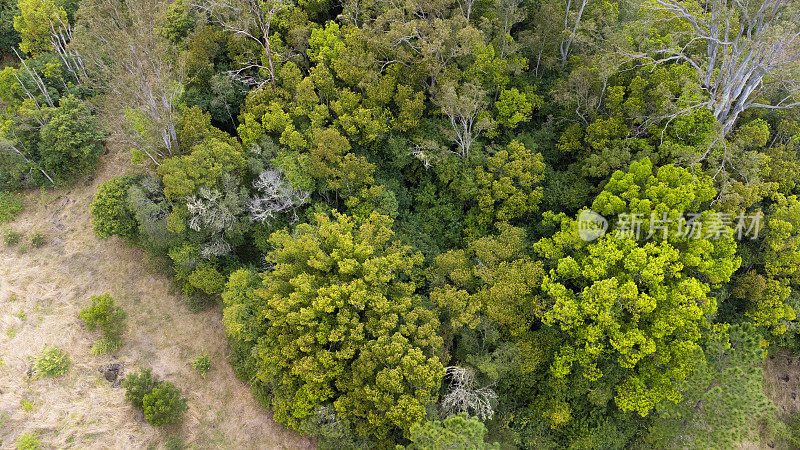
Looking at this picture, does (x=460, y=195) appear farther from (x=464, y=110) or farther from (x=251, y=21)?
(x=251, y=21)

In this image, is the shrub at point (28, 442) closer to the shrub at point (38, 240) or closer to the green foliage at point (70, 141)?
the shrub at point (38, 240)

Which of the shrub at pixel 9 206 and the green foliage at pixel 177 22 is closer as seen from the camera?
the green foliage at pixel 177 22

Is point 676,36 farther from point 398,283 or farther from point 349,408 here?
point 349,408

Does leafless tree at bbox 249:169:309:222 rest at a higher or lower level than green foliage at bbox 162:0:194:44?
lower

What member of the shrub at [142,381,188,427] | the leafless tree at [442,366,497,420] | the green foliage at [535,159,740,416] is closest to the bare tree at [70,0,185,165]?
the shrub at [142,381,188,427]

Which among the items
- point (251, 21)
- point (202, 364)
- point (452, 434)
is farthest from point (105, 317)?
point (452, 434)

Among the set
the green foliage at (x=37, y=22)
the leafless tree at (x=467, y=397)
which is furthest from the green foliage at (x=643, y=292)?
the green foliage at (x=37, y=22)

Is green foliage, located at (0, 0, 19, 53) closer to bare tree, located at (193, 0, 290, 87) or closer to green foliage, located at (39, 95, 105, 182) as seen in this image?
green foliage, located at (39, 95, 105, 182)
